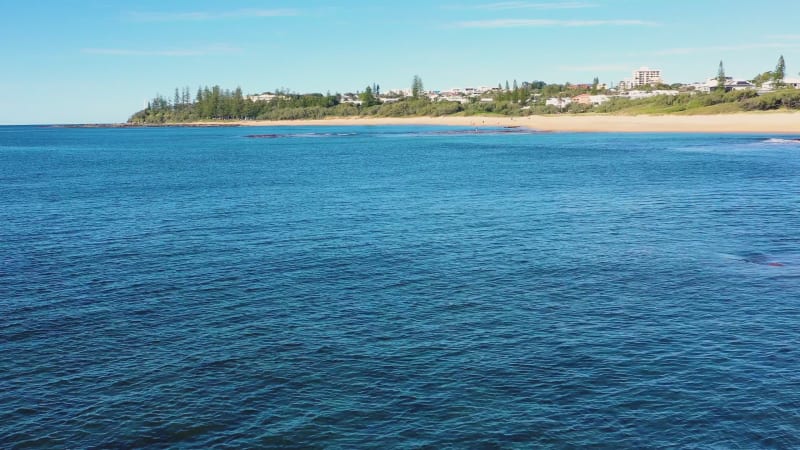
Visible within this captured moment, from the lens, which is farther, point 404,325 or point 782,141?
point 782,141

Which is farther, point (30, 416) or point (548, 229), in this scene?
Result: point (548, 229)

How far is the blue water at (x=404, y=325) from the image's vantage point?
22419mm

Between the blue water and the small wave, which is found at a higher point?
Result: the small wave

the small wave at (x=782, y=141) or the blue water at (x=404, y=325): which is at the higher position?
the small wave at (x=782, y=141)

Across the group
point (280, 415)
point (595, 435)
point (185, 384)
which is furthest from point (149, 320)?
point (595, 435)

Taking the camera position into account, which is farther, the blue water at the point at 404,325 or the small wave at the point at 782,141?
the small wave at the point at 782,141

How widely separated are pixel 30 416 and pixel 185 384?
519 cm

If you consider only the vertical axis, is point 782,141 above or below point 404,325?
above

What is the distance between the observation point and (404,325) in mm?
31375

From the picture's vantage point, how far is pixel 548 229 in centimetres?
5350

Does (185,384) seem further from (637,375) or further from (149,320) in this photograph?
(637,375)

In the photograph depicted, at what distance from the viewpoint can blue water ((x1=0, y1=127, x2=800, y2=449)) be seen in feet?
73.6

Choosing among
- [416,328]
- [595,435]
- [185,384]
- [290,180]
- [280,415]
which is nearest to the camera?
[595,435]

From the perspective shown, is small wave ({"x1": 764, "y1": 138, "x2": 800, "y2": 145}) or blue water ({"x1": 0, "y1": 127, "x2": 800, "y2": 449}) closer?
blue water ({"x1": 0, "y1": 127, "x2": 800, "y2": 449})
